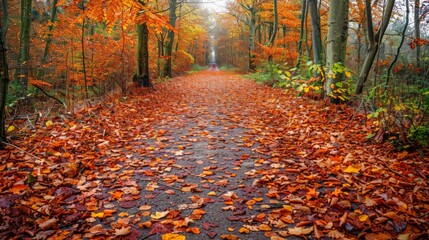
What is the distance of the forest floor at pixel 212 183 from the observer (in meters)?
2.39

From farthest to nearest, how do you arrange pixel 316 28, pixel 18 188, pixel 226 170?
pixel 316 28, pixel 226 170, pixel 18 188

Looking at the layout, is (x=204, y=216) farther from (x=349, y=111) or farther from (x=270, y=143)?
(x=349, y=111)

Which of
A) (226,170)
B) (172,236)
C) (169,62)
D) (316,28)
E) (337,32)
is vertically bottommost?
(172,236)

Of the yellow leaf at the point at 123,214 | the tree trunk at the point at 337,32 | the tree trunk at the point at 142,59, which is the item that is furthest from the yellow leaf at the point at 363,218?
the tree trunk at the point at 142,59

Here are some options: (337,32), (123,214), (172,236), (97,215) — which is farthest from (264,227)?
(337,32)

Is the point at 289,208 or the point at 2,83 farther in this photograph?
the point at 2,83

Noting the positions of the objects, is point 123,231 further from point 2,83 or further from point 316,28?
point 316,28

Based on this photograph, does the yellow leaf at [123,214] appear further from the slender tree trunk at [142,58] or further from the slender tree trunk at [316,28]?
the slender tree trunk at [142,58]

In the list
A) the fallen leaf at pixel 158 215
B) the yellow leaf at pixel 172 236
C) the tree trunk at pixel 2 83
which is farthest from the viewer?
the tree trunk at pixel 2 83

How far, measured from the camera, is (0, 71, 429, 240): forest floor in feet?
7.83

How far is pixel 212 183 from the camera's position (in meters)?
3.28

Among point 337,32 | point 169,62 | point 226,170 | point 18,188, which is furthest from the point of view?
point 169,62

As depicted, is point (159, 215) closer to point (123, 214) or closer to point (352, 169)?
point (123, 214)

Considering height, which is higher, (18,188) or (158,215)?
(18,188)
